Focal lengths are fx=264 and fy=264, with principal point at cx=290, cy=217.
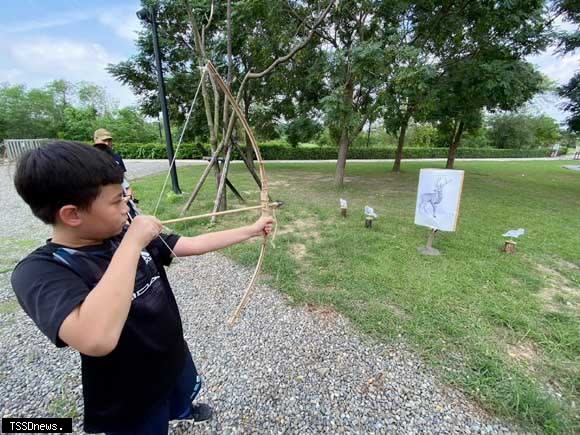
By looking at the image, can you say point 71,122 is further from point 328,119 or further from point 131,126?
point 328,119

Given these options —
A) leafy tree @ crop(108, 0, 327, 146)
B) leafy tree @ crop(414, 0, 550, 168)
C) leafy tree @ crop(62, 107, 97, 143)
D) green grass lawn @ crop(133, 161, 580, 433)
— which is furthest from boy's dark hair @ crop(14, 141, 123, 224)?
leafy tree @ crop(62, 107, 97, 143)

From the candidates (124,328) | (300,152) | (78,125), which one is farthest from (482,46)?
(78,125)

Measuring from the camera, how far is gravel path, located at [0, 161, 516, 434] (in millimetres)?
1533

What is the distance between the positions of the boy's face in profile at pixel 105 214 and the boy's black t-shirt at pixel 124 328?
79 millimetres

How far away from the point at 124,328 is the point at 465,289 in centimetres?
318

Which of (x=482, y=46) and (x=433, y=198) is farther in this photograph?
(x=482, y=46)

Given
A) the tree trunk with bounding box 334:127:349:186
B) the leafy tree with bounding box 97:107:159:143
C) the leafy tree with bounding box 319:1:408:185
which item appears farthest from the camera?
the leafy tree with bounding box 97:107:159:143

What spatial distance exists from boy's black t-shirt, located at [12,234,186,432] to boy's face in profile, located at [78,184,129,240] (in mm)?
79

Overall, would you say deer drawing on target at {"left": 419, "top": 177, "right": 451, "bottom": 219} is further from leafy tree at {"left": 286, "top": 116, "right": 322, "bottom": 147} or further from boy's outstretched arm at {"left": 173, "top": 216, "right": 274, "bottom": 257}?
leafy tree at {"left": 286, "top": 116, "right": 322, "bottom": 147}

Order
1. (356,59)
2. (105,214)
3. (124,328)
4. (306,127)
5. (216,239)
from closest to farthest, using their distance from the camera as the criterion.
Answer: (105,214)
(124,328)
(216,239)
(356,59)
(306,127)

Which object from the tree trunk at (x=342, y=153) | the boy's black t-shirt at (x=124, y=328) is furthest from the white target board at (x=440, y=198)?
the tree trunk at (x=342, y=153)

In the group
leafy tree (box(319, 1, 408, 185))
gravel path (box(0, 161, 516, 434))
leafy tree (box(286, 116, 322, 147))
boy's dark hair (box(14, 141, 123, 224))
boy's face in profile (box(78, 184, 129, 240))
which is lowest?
gravel path (box(0, 161, 516, 434))

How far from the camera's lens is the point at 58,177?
65cm

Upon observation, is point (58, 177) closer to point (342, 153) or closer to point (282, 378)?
point (282, 378)
